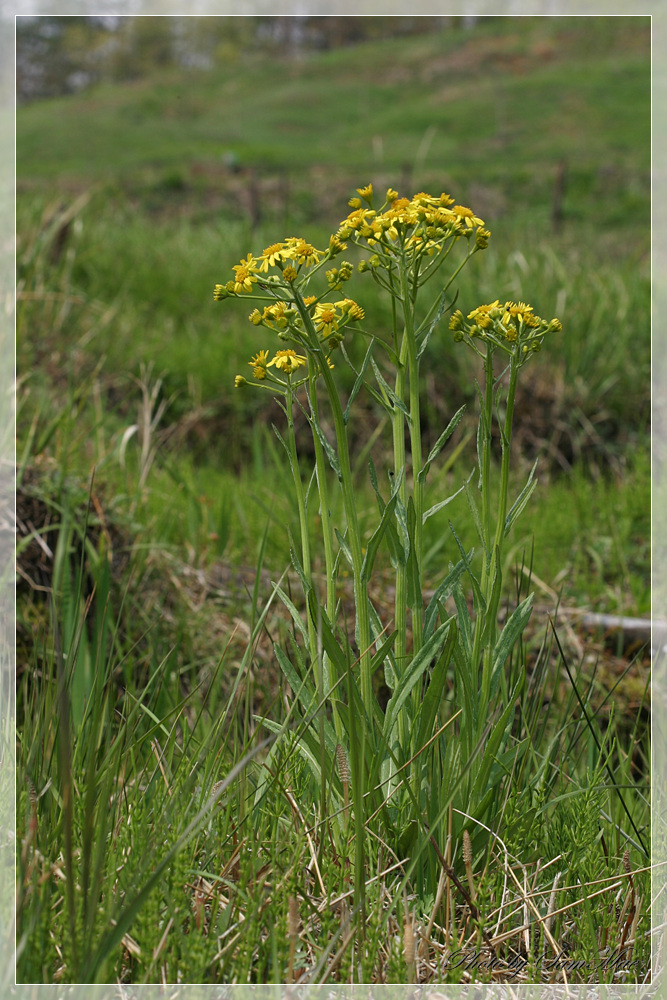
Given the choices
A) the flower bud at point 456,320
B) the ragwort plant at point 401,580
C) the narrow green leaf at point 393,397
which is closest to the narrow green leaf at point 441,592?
the ragwort plant at point 401,580

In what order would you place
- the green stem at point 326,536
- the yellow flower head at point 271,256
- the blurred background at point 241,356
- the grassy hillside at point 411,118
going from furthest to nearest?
the grassy hillside at point 411,118, the blurred background at point 241,356, the green stem at point 326,536, the yellow flower head at point 271,256

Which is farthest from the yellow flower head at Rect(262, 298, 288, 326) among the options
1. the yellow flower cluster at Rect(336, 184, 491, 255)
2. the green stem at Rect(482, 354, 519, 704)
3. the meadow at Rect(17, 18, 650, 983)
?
the green stem at Rect(482, 354, 519, 704)

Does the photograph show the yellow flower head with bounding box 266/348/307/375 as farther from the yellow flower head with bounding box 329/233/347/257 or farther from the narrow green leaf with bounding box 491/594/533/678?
the narrow green leaf with bounding box 491/594/533/678

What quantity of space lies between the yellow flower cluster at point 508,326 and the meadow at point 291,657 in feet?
0.42

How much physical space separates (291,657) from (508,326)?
1.43 m

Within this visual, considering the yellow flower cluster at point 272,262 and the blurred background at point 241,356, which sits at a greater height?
the yellow flower cluster at point 272,262

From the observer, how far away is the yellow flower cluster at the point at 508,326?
3.71 feet

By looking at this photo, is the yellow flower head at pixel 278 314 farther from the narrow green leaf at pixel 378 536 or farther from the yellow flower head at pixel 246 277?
the narrow green leaf at pixel 378 536

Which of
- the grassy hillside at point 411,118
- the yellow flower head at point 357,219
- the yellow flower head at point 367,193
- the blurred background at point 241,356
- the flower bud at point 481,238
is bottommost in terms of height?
the blurred background at point 241,356

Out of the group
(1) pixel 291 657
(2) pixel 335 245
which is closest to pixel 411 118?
(1) pixel 291 657

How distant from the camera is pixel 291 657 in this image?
230 centimetres

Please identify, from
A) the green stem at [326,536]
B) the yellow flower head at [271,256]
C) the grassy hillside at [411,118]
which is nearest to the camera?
the yellow flower head at [271,256]

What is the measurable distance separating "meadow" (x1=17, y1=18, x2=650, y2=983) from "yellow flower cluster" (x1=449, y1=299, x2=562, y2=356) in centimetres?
13

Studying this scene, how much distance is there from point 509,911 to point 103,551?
5.60ft
